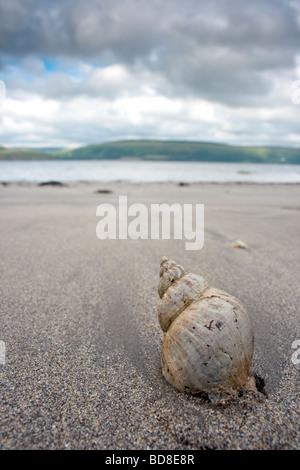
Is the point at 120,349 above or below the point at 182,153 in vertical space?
below

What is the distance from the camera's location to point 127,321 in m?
2.83

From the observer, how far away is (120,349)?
2414 millimetres

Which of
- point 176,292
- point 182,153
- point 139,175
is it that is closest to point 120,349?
point 176,292

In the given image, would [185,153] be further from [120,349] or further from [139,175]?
[120,349]

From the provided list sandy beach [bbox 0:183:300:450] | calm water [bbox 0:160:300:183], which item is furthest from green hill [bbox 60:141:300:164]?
sandy beach [bbox 0:183:300:450]

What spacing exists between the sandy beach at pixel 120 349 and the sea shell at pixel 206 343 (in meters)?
0.10

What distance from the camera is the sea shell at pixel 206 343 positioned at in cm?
180

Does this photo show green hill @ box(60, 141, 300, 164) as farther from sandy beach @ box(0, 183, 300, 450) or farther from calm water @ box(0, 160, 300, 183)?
sandy beach @ box(0, 183, 300, 450)

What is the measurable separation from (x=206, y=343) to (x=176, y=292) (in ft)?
1.30

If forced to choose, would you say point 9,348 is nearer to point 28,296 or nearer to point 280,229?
point 28,296

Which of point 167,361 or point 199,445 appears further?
point 167,361

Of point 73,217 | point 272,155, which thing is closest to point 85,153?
point 272,155
